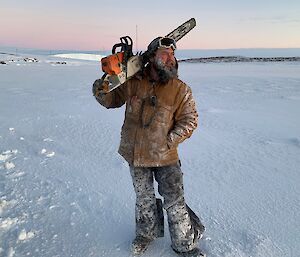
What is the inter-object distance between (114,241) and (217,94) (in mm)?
8885

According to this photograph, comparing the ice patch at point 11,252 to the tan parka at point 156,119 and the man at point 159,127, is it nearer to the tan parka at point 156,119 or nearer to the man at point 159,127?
the man at point 159,127

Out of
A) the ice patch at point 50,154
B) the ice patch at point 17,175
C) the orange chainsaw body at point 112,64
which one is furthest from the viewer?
the ice patch at point 50,154

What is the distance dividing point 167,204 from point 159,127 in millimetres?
612

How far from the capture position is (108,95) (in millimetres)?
2652

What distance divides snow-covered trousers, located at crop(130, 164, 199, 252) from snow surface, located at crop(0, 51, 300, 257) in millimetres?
178

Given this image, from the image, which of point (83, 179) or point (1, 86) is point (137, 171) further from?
point (1, 86)

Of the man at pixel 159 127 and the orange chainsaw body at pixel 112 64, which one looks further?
the man at pixel 159 127

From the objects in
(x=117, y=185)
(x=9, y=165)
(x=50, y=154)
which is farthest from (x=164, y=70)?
(x=50, y=154)

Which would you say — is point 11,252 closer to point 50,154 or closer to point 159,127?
point 159,127

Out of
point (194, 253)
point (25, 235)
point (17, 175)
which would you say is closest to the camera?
point (194, 253)

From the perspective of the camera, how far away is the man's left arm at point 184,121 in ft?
8.23

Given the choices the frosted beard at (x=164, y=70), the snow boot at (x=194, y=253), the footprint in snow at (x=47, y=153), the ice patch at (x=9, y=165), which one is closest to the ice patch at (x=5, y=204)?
the ice patch at (x=9, y=165)

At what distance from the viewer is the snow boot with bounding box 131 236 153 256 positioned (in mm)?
2795

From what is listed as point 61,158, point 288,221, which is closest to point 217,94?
point 61,158
